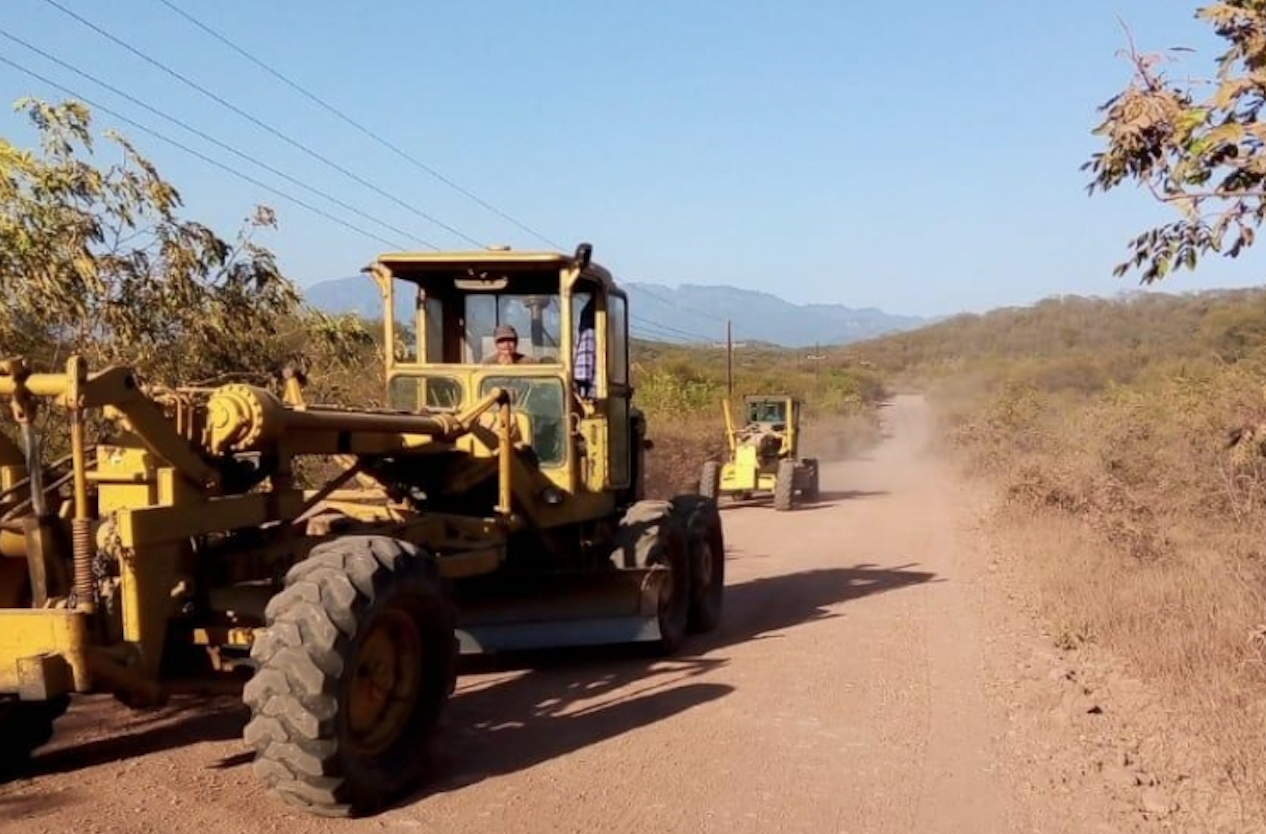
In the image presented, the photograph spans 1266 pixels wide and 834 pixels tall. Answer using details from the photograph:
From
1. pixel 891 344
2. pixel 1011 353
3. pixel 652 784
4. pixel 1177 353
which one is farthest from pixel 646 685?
pixel 891 344

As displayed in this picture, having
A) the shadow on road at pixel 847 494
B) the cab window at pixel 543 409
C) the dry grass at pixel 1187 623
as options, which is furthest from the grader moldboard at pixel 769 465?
the cab window at pixel 543 409

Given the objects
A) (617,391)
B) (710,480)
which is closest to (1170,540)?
(617,391)

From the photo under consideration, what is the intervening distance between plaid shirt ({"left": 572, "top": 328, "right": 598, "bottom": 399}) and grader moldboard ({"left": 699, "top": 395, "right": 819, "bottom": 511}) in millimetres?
12749

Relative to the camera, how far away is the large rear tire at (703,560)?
32.4 ft

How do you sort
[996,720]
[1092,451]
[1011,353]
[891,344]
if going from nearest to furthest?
[996,720]
[1092,451]
[1011,353]
[891,344]

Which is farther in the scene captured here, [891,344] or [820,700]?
[891,344]

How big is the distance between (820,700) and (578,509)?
2.19 metres

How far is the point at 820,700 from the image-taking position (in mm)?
7523

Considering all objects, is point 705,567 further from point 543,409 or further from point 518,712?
point 518,712

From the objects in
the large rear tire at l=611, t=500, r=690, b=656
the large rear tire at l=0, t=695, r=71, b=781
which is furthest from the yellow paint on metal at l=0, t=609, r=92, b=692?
the large rear tire at l=611, t=500, r=690, b=656

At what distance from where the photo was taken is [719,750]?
6.43 m

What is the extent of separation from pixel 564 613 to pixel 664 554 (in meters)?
1.14

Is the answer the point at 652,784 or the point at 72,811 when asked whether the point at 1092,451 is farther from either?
the point at 72,811

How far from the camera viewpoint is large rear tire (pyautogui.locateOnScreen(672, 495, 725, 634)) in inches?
389
